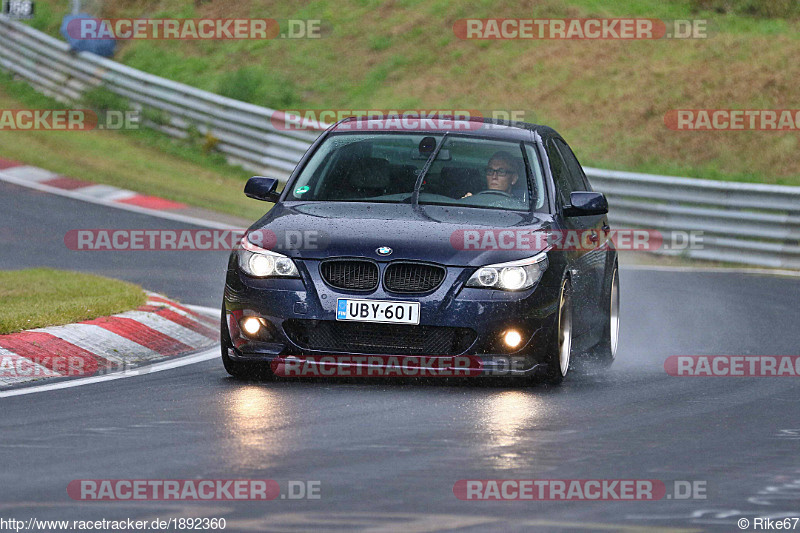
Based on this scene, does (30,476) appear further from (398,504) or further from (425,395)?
(425,395)

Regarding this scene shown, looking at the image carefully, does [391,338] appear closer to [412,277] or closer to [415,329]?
[415,329]

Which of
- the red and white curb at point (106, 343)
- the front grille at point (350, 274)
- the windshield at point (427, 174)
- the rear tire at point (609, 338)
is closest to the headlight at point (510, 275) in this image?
Result: the front grille at point (350, 274)

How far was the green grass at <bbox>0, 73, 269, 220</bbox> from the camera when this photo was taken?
A: 21016 mm

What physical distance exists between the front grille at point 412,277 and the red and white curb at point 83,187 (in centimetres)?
1122

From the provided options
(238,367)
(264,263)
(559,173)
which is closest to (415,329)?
(264,263)

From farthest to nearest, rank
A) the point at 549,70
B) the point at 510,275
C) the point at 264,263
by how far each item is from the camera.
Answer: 1. the point at 549,70
2. the point at 264,263
3. the point at 510,275

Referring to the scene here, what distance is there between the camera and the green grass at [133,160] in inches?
827

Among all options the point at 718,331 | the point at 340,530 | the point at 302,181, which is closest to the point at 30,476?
the point at 340,530

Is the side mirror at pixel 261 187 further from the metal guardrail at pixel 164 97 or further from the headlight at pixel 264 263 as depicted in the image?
the metal guardrail at pixel 164 97

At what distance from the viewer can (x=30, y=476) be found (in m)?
6.05

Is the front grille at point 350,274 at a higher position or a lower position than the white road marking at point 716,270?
higher

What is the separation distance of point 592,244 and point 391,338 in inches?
83.8

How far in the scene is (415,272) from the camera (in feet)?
28.4

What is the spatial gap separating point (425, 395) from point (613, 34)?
66.1ft
